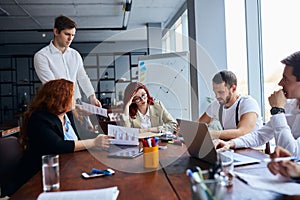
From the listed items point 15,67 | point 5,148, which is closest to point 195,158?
point 5,148

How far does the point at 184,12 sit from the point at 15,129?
356 centimetres

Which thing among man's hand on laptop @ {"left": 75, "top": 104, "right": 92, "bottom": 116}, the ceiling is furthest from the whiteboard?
man's hand on laptop @ {"left": 75, "top": 104, "right": 92, "bottom": 116}

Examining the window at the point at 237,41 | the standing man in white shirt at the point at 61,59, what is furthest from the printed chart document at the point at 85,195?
the window at the point at 237,41

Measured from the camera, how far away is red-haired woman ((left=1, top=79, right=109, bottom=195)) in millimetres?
1857

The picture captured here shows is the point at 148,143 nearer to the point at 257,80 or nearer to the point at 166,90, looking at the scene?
the point at 257,80

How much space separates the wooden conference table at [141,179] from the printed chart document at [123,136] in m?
0.25

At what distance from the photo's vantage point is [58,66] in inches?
114

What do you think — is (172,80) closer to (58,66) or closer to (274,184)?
(58,66)

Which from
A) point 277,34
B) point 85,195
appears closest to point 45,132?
point 85,195

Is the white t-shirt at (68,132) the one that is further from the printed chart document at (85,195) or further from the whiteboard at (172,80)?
the whiteboard at (172,80)

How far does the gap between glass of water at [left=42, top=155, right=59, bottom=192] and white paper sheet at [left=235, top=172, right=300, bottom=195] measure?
733 millimetres

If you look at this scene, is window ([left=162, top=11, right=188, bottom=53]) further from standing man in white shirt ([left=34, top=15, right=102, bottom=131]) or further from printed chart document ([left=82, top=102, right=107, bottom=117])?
printed chart document ([left=82, top=102, right=107, bottom=117])

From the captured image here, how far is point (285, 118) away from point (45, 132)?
4.62 feet

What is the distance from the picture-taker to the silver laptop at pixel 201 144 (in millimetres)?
1481
